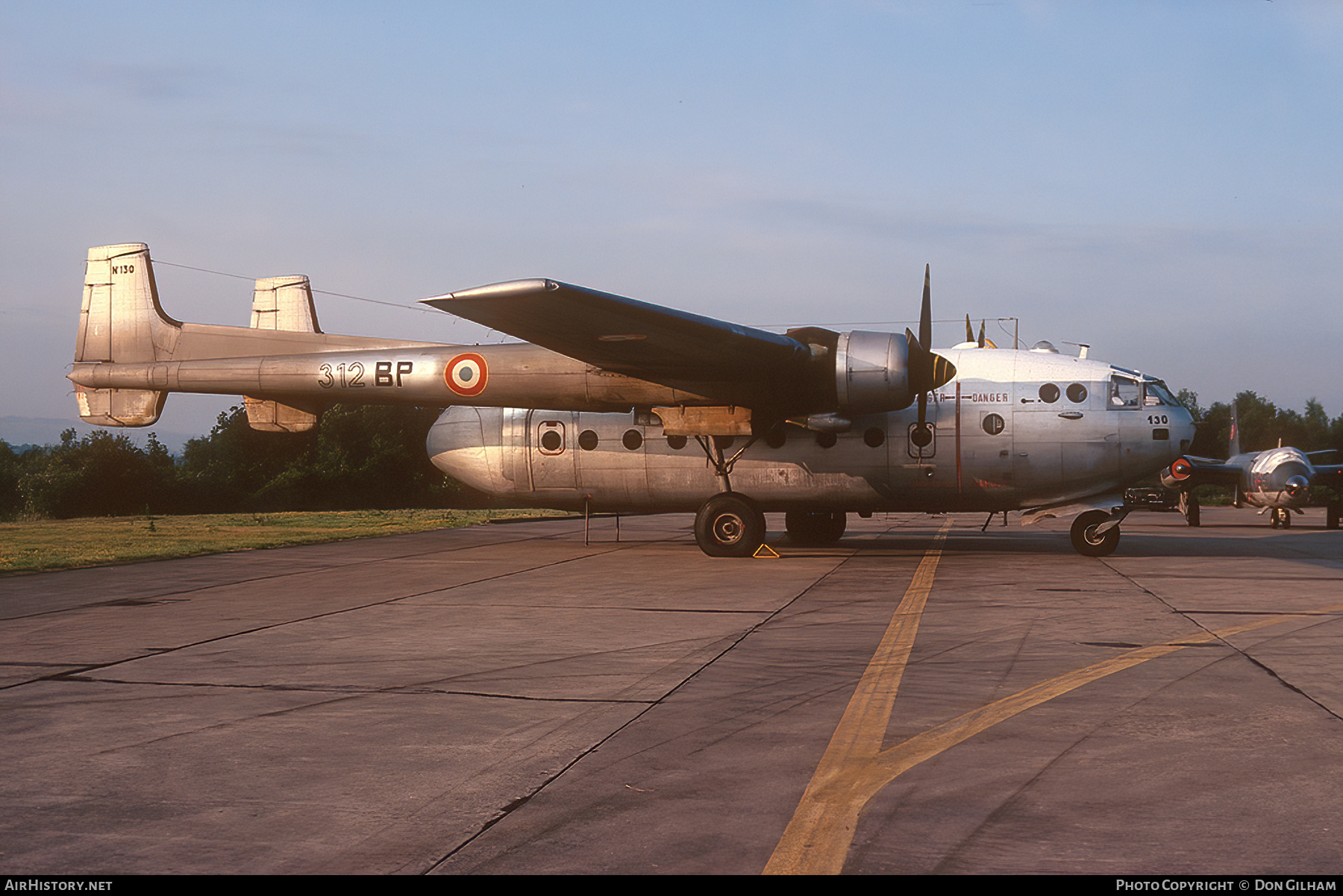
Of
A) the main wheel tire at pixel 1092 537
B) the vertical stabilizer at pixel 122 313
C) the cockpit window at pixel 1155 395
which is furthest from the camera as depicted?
the vertical stabilizer at pixel 122 313

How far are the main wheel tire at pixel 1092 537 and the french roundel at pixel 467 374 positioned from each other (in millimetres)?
11416

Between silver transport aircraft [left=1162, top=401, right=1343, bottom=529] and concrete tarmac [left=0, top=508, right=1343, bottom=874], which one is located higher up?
silver transport aircraft [left=1162, top=401, right=1343, bottom=529]

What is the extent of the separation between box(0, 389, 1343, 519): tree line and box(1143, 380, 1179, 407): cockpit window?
4290 centimetres

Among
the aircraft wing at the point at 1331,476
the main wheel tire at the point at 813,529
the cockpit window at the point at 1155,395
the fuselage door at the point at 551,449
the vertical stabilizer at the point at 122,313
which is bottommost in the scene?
the main wheel tire at the point at 813,529

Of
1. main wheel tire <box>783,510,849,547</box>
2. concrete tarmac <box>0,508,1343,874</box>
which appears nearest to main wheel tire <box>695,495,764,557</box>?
main wheel tire <box>783,510,849,547</box>

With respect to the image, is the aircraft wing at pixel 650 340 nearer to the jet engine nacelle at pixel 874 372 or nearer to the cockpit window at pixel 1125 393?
the jet engine nacelle at pixel 874 372

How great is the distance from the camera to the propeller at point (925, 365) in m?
16.9

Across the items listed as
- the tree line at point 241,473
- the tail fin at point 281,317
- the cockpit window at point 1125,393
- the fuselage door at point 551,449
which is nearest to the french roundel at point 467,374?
the fuselage door at point 551,449

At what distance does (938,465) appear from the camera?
18.0 metres

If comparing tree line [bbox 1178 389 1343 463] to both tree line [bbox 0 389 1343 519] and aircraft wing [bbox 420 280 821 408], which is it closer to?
tree line [bbox 0 389 1343 519]

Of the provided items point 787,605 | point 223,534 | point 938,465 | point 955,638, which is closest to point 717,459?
point 938,465

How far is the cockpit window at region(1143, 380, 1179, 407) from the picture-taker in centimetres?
1742

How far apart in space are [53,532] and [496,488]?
14.2 metres
